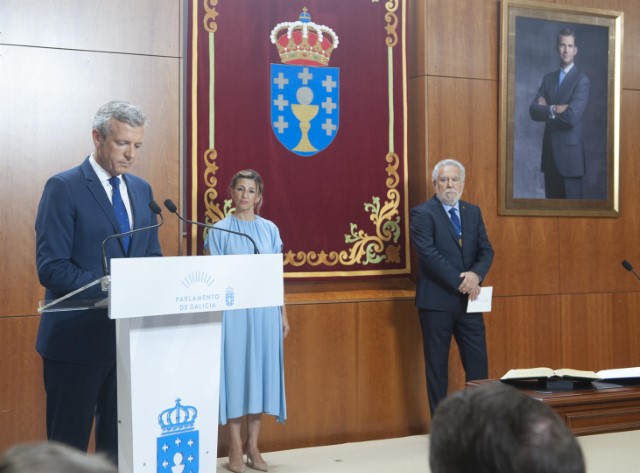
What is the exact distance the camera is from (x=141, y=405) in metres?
2.73

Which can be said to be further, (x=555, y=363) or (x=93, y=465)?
(x=555, y=363)

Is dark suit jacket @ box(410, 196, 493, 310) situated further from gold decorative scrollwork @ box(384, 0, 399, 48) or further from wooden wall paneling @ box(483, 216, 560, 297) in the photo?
gold decorative scrollwork @ box(384, 0, 399, 48)

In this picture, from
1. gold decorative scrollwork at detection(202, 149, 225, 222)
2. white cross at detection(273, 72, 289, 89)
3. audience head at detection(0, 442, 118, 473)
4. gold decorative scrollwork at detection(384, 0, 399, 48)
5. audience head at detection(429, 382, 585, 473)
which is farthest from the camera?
gold decorative scrollwork at detection(384, 0, 399, 48)

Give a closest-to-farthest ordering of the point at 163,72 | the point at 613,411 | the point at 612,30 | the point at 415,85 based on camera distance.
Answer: the point at 613,411 → the point at 163,72 → the point at 415,85 → the point at 612,30

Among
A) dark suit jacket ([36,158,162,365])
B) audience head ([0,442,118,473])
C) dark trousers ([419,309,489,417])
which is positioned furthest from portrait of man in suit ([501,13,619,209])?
audience head ([0,442,118,473])

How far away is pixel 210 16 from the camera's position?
4.91m

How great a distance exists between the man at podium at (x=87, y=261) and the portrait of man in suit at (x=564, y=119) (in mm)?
3526

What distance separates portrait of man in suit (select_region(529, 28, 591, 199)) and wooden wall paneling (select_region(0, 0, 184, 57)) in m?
2.58

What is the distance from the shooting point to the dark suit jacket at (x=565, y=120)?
5.75 metres

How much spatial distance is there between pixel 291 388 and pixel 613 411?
101 inches

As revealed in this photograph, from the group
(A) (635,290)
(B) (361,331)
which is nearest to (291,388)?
(B) (361,331)

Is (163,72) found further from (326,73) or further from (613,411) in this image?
(613,411)

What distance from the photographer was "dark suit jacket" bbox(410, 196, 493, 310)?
4.93 meters

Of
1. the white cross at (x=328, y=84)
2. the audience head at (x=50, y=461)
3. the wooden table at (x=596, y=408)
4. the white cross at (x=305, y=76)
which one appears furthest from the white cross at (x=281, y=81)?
the audience head at (x=50, y=461)
